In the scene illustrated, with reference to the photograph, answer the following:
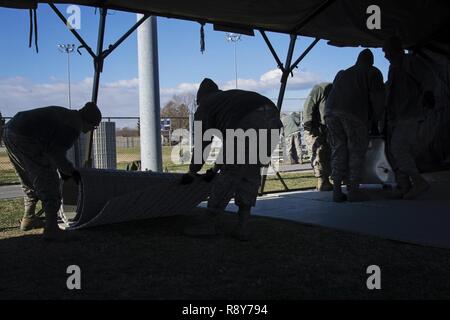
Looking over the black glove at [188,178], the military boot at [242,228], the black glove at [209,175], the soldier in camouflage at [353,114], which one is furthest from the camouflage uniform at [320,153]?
the black glove at [188,178]

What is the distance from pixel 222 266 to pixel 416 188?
12.4ft

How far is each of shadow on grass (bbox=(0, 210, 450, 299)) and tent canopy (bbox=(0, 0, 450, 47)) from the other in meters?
2.94

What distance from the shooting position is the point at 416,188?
647 centimetres

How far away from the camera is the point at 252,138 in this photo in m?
4.39

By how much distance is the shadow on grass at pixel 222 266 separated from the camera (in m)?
3.09

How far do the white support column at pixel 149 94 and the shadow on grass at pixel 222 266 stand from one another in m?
4.82

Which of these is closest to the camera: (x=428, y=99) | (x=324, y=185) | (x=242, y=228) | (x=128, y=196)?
(x=242, y=228)

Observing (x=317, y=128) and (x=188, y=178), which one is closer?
(x=188, y=178)

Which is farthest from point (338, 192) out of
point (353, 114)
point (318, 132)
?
point (318, 132)

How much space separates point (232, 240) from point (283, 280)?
1343mm

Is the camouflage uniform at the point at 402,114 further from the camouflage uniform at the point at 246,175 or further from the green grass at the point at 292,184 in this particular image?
the green grass at the point at 292,184

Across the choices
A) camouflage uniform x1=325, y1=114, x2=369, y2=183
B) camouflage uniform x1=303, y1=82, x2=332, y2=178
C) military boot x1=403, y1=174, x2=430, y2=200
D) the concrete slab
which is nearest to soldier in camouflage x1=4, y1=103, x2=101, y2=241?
the concrete slab

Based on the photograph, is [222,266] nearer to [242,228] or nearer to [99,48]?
[242,228]
